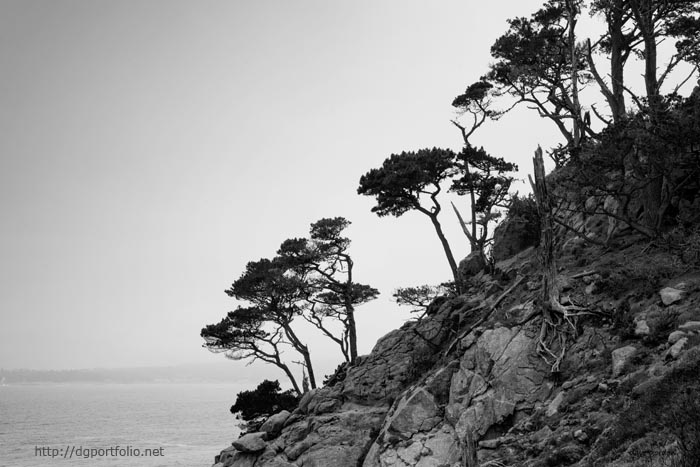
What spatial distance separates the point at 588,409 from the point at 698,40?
69.2 feet

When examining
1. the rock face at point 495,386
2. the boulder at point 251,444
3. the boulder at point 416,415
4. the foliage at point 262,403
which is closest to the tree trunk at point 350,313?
the foliage at point 262,403

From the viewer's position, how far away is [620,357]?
1285 centimetres

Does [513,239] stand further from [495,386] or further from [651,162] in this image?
[495,386]

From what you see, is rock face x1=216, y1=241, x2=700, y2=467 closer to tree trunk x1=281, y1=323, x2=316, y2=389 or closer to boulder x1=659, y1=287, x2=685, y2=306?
boulder x1=659, y1=287, x2=685, y2=306

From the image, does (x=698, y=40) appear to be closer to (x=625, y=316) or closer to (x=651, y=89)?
(x=651, y=89)

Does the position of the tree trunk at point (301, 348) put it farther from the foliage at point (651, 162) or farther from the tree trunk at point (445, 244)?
the foliage at point (651, 162)

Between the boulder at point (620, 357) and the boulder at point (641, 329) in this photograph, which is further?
the boulder at point (641, 329)

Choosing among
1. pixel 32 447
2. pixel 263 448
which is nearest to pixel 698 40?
pixel 263 448

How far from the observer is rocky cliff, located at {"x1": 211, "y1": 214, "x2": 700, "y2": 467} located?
10320mm

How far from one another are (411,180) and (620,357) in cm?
1814

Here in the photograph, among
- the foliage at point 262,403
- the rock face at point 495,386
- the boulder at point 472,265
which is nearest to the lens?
the rock face at point 495,386

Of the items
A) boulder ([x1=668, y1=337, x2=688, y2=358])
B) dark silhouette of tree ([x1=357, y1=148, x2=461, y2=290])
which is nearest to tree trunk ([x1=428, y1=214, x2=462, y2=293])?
dark silhouette of tree ([x1=357, y1=148, x2=461, y2=290])

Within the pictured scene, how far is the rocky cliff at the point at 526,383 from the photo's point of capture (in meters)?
10.3

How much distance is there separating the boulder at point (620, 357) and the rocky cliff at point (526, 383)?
3 cm
